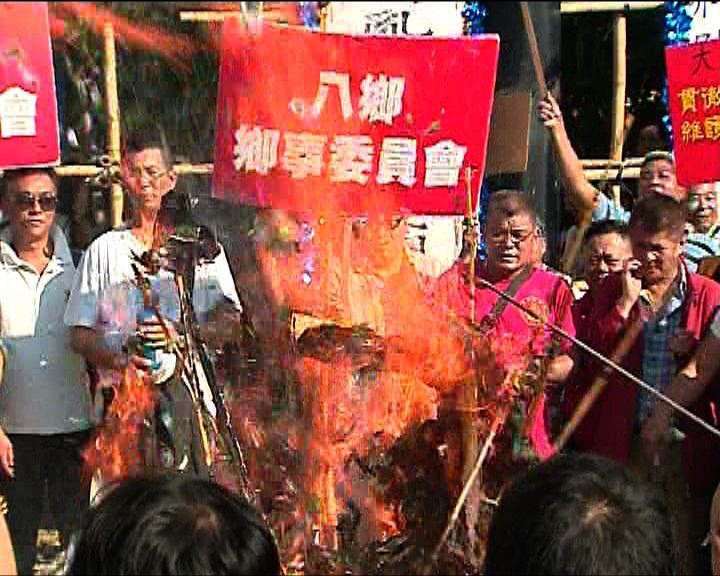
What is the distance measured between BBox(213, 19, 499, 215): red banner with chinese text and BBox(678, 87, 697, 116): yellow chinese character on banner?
1.84ft

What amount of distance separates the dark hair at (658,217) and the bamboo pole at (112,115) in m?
1.39

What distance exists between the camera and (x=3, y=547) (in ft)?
7.61

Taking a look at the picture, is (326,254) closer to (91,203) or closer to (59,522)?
(91,203)

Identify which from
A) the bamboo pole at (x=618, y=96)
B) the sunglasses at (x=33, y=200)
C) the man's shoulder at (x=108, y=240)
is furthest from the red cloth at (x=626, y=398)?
the sunglasses at (x=33, y=200)

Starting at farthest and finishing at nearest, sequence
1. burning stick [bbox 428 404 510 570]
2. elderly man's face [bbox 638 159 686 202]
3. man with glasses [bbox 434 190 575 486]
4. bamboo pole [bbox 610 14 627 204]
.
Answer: bamboo pole [bbox 610 14 627 204] → elderly man's face [bbox 638 159 686 202] → man with glasses [bbox 434 190 575 486] → burning stick [bbox 428 404 510 570]

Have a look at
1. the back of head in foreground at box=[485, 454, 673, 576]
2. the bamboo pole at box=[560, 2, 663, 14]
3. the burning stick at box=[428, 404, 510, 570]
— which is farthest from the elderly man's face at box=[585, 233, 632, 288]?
the back of head in foreground at box=[485, 454, 673, 576]

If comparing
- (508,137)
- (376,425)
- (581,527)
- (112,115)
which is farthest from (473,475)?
(581,527)

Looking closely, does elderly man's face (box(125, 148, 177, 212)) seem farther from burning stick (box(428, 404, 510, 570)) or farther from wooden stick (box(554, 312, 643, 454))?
wooden stick (box(554, 312, 643, 454))

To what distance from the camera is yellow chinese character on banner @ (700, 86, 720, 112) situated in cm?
377

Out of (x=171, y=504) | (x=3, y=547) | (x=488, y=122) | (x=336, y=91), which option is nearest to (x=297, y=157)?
(x=336, y=91)

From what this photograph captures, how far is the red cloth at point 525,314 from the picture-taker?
3.56 metres

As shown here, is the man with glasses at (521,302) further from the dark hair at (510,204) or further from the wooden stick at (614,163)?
the wooden stick at (614,163)

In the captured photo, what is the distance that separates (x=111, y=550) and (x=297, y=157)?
187cm

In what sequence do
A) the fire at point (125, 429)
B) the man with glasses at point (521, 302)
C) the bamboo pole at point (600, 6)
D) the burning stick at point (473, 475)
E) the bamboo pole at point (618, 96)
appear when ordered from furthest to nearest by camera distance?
the bamboo pole at point (600, 6) < the bamboo pole at point (618, 96) < the fire at point (125, 429) < the man with glasses at point (521, 302) < the burning stick at point (473, 475)
